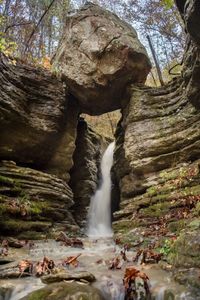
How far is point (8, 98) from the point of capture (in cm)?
1116

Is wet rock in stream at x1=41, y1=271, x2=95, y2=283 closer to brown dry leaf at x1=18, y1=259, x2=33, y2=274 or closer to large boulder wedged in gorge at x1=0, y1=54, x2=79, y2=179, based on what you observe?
brown dry leaf at x1=18, y1=259, x2=33, y2=274

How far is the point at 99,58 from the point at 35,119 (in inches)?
161

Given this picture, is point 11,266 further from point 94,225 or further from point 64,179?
point 94,225

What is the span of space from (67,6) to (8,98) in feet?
44.9

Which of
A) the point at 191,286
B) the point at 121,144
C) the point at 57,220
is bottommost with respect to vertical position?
the point at 191,286

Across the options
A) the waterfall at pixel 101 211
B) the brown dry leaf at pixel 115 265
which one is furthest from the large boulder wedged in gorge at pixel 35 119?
the brown dry leaf at pixel 115 265

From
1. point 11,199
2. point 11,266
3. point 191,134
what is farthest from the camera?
point 191,134

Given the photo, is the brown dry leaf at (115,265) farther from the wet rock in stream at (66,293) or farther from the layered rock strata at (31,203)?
the layered rock strata at (31,203)

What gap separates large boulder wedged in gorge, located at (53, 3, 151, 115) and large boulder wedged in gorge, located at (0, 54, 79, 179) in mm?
938

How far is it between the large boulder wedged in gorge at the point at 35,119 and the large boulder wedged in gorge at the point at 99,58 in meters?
0.94

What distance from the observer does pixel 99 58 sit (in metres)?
13.2

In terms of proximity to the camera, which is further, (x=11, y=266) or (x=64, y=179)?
(x=64, y=179)

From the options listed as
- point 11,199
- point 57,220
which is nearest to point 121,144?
point 57,220

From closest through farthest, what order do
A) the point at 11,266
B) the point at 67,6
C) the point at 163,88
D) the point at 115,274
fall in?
1. the point at 115,274
2. the point at 11,266
3. the point at 163,88
4. the point at 67,6
